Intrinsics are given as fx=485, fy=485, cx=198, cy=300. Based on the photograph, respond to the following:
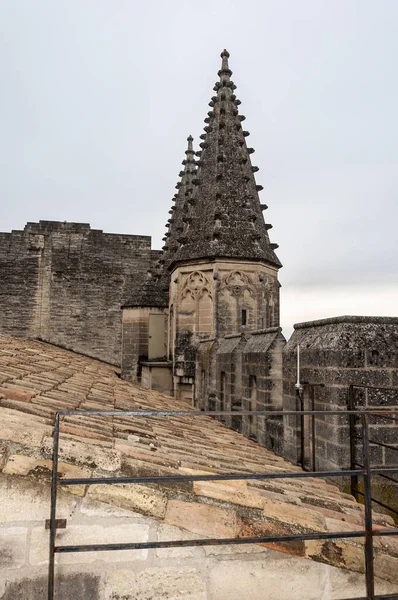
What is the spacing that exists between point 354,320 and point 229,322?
8.43 metres

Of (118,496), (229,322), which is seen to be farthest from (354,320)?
(229,322)

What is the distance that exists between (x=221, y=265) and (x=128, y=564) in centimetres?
1093

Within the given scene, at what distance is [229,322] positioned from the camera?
1323 centimetres

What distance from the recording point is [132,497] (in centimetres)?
266

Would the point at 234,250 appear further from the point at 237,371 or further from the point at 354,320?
the point at 354,320

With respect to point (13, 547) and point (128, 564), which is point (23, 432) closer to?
point (13, 547)

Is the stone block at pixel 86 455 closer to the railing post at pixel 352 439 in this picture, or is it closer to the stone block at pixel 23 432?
the stone block at pixel 23 432

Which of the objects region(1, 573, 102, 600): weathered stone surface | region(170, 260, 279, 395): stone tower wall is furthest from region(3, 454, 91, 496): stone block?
region(170, 260, 279, 395): stone tower wall

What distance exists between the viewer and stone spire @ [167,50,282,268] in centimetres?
1344

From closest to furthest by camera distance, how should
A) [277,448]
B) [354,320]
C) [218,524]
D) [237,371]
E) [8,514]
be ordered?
[8,514] → [218,524] → [354,320] → [277,448] → [237,371]

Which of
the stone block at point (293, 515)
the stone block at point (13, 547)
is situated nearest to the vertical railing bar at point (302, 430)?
the stone block at point (293, 515)

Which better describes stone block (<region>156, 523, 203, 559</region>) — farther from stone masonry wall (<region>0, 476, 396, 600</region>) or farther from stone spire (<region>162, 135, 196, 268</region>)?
stone spire (<region>162, 135, 196, 268</region>)

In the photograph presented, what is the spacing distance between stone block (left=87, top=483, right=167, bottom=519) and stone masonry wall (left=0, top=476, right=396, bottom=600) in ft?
0.11

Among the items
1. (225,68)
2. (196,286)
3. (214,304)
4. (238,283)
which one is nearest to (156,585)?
(214,304)
